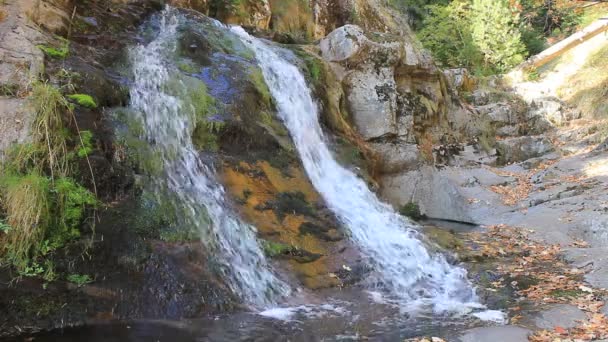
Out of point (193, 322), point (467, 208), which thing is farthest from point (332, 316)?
point (467, 208)

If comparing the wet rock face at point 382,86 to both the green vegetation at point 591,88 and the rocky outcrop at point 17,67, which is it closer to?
the rocky outcrop at point 17,67

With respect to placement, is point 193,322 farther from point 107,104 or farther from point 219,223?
point 107,104

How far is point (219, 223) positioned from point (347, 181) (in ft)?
13.3

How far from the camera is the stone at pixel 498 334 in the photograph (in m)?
4.70

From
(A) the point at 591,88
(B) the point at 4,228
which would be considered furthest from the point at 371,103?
(A) the point at 591,88

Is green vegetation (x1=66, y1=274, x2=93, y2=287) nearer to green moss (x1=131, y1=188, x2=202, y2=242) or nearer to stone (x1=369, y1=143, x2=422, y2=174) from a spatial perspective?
green moss (x1=131, y1=188, x2=202, y2=242)

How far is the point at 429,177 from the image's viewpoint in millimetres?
12141

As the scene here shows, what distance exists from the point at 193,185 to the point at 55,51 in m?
2.83

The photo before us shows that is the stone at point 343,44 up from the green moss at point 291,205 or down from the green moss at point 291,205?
up

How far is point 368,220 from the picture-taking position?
28.8ft

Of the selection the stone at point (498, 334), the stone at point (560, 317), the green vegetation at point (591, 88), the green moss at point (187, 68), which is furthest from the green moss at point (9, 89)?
the green vegetation at point (591, 88)

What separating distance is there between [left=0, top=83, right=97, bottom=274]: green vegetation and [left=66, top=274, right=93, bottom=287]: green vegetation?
348 mm

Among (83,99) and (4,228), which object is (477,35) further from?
(4,228)

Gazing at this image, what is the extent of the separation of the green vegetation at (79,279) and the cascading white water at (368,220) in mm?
3786
